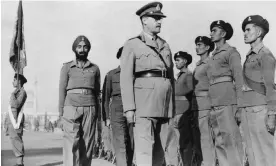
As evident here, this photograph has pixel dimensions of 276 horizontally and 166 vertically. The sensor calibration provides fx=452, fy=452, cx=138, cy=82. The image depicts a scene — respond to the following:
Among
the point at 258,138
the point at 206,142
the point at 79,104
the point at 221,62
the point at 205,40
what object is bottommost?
the point at 206,142

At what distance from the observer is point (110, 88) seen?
816 centimetres

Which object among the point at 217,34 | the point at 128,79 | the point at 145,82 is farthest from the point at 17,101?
the point at 145,82

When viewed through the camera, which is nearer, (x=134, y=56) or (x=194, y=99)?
(x=134, y=56)

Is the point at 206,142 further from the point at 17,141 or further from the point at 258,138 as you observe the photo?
the point at 17,141


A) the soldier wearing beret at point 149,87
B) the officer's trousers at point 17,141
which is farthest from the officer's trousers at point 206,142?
the officer's trousers at point 17,141

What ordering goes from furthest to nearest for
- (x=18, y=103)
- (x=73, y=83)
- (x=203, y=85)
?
(x=18, y=103)
(x=203, y=85)
(x=73, y=83)

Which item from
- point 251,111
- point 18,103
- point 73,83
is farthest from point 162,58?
point 18,103

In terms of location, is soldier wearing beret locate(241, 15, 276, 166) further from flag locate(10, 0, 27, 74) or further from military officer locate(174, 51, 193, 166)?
flag locate(10, 0, 27, 74)

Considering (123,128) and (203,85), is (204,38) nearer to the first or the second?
(203,85)

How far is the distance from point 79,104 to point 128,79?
2.15 meters

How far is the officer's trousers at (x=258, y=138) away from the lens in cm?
577

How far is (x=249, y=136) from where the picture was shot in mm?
6023

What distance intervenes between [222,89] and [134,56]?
2.04m

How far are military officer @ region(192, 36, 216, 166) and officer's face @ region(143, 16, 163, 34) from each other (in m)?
2.60
